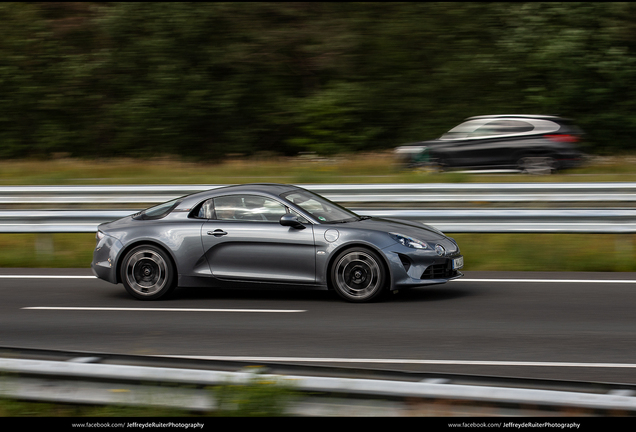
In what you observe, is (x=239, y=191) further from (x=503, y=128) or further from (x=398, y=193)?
(x=503, y=128)

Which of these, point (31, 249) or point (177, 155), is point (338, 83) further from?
point (31, 249)

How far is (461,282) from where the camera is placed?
941cm

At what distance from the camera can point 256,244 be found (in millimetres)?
8367

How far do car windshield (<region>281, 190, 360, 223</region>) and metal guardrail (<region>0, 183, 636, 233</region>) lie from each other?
2435mm

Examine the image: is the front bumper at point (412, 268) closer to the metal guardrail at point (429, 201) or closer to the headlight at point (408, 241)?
the headlight at point (408, 241)

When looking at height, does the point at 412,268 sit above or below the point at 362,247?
below

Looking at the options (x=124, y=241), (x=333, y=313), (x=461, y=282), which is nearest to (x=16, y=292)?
(x=124, y=241)

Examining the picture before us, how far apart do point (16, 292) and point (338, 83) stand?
58.6 ft

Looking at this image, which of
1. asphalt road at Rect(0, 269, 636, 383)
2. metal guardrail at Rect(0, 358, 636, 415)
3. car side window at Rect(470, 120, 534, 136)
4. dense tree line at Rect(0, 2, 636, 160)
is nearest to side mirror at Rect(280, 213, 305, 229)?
asphalt road at Rect(0, 269, 636, 383)

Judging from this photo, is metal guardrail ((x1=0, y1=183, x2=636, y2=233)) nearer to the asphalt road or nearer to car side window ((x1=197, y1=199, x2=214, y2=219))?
the asphalt road

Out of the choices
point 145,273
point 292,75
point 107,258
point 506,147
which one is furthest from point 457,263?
point 292,75

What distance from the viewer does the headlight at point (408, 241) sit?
816 cm

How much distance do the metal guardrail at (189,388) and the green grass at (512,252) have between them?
710 centimetres

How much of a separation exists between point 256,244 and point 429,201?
3.99 m
